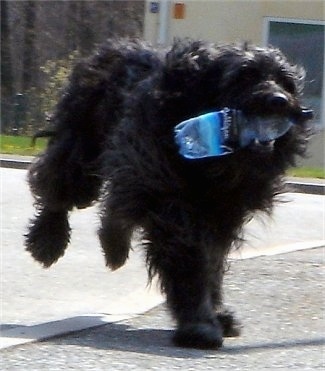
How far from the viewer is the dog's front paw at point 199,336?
19.2 ft

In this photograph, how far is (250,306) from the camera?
23.0 feet

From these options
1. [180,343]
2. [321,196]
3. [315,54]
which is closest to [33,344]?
[180,343]

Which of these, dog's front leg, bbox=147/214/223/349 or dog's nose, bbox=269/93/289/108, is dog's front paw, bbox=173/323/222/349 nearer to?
dog's front leg, bbox=147/214/223/349

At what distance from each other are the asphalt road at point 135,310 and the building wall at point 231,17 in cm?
934

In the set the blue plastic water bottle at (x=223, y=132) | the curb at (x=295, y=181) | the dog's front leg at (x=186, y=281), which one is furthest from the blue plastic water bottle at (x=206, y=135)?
the curb at (x=295, y=181)

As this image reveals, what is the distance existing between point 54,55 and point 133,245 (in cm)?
2427

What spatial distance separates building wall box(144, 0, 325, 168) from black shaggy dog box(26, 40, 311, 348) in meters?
12.5

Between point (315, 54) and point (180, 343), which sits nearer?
point (180, 343)

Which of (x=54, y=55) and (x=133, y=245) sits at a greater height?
(x=54, y=55)

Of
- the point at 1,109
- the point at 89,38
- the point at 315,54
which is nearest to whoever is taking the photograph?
the point at 315,54

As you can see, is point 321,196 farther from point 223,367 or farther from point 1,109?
point 1,109

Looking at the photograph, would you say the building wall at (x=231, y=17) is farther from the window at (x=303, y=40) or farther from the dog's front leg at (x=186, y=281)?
the dog's front leg at (x=186, y=281)

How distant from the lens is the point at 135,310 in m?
6.90

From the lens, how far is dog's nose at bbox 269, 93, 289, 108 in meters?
5.75
